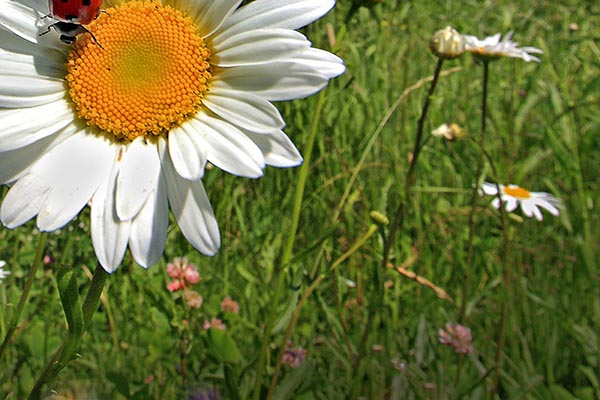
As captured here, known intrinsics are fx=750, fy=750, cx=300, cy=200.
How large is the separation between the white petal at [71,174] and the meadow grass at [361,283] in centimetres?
20

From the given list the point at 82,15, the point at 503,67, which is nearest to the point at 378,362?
the point at 82,15

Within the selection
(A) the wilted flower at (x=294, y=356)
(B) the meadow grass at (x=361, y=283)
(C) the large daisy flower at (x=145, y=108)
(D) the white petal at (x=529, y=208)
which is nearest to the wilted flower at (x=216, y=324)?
(B) the meadow grass at (x=361, y=283)

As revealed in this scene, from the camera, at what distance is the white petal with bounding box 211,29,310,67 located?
742 mm

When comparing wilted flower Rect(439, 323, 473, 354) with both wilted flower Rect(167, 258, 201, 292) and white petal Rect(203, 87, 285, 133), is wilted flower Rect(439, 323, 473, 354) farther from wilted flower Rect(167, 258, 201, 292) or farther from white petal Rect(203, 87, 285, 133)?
white petal Rect(203, 87, 285, 133)

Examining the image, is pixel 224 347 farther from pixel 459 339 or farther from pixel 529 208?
pixel 529 208

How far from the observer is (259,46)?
2.51 ft

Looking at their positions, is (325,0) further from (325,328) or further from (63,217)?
(325,328)

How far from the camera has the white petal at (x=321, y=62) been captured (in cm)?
75

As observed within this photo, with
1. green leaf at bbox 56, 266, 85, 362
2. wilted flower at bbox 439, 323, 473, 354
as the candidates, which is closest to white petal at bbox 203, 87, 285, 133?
green leaf at bbox 56, 266, 85, 362

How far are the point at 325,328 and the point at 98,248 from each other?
1.04 meters

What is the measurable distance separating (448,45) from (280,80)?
748 mm

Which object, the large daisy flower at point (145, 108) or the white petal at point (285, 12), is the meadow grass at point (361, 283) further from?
the white petal at point (285, 12)

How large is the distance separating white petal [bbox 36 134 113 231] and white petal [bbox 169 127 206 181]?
80 millimetres

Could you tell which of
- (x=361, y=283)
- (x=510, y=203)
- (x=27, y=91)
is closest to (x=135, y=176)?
(x=27, y=91)
